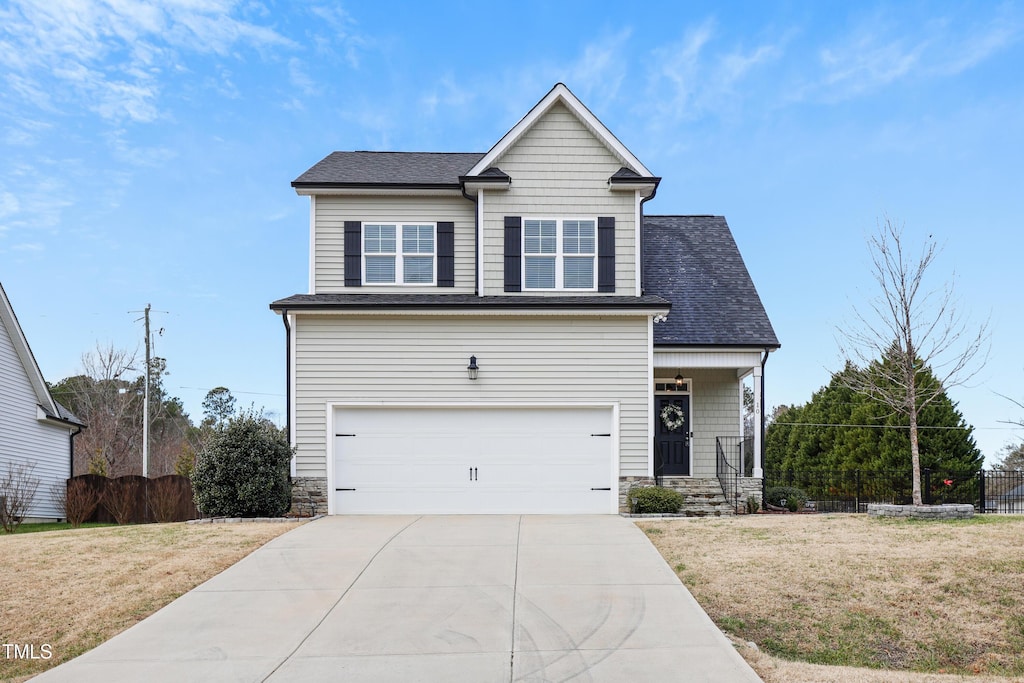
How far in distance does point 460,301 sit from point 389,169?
4.21m

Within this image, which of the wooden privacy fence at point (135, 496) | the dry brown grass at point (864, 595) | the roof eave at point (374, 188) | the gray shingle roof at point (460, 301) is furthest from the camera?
the wooden privacy fence at point (135, 496)

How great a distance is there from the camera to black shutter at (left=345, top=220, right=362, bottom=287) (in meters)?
19.3

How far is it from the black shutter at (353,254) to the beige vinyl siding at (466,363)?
1252mm

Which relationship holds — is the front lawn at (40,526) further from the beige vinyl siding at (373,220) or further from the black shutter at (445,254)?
the black shutter at (445,254)

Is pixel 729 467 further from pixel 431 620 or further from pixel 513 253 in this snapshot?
pixel 431 620

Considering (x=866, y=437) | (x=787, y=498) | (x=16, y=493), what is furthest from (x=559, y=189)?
(x=866, y=437)

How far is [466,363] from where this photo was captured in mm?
18250

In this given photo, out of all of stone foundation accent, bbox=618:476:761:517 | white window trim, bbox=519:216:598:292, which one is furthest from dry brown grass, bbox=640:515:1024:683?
white window trim, bbox=519:216:598:292

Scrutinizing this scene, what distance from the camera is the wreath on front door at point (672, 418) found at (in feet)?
69.7

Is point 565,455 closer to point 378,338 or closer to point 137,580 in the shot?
point 378,338

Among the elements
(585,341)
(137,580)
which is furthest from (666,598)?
(585,341)

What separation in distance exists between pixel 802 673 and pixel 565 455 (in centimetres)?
979

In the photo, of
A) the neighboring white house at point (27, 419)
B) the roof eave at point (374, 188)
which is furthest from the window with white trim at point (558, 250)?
the neighboring white house at point (27, 419)

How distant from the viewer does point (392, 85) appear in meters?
19.7
